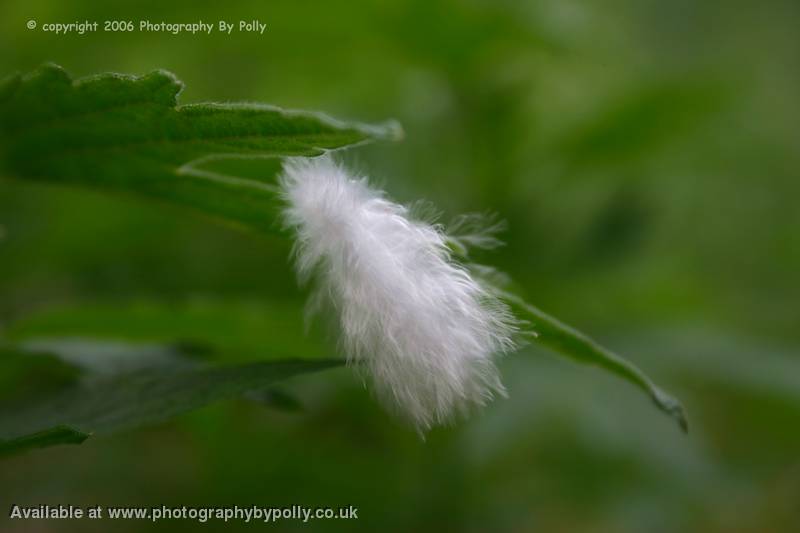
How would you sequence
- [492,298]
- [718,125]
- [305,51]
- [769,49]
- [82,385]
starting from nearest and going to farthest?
1. [492,298]
2. [82,385]
3. [305,51]
4. [718,125]
5. [769,49]

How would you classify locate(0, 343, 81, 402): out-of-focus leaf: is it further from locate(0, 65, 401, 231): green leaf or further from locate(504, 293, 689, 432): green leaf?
locate(504, 293, 689, 432): green leaf

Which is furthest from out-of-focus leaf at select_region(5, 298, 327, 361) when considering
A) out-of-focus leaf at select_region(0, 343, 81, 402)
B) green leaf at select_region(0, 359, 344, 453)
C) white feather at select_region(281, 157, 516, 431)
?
white feather at select_region(281, 157, 516, 431)

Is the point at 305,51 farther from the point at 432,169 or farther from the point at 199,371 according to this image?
the point at 199,371

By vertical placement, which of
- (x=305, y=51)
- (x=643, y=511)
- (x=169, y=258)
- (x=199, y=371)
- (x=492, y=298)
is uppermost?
(x=305, y=51)

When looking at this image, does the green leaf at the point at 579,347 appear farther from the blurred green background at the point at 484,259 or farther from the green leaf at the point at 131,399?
the blurred green background at the point at 484,259

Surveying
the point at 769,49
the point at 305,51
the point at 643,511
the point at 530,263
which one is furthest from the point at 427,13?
the point at 769,49

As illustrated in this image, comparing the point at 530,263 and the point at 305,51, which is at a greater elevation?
the point at 305,51

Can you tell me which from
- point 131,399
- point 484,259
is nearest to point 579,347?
point 131,399
